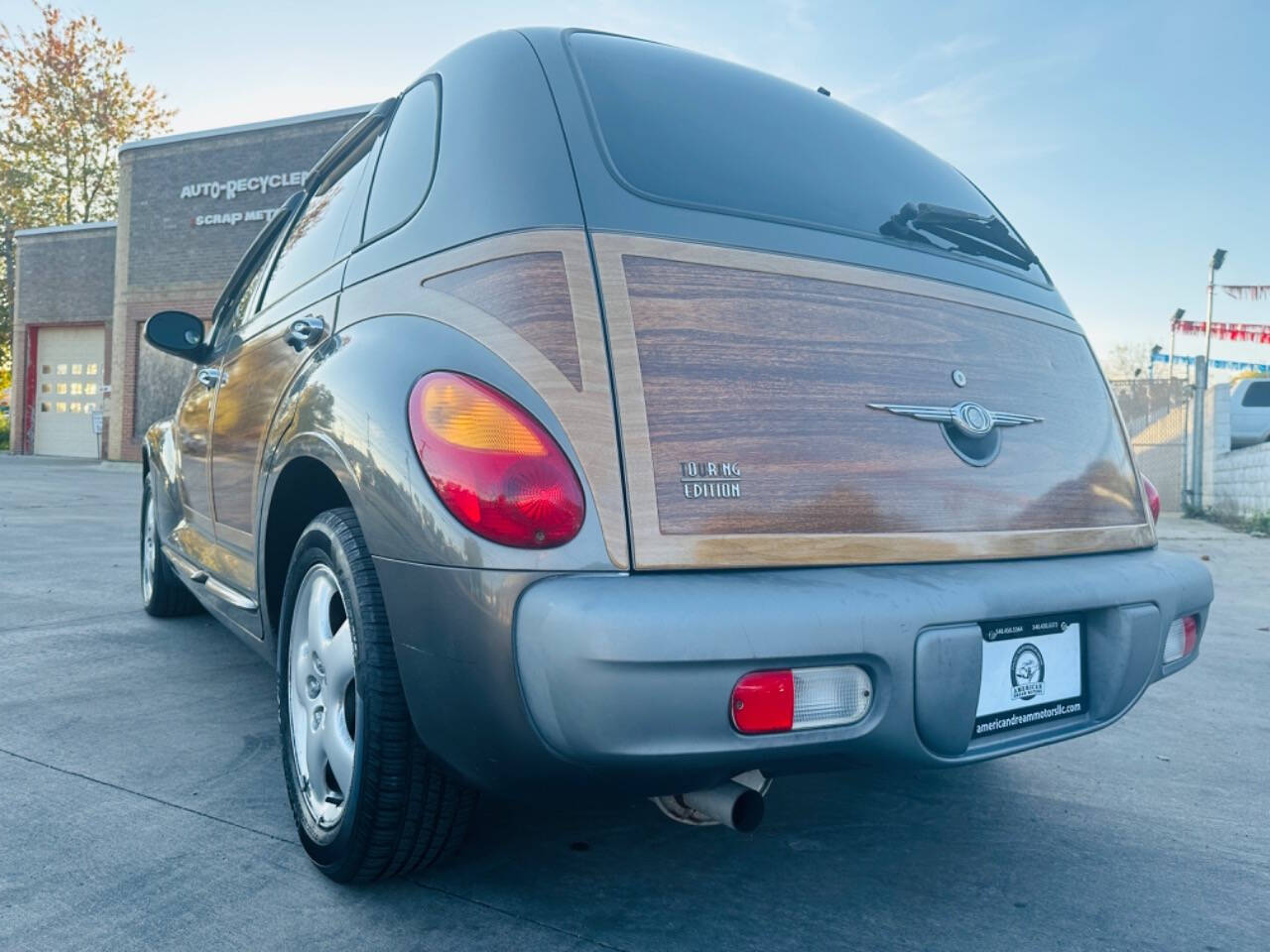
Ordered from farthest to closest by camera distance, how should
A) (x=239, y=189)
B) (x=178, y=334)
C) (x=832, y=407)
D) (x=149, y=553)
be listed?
1. (x=239, y=189)
2. (x=149, y=553)
3. (x=178, y=334)
4. (x=832, y=407)

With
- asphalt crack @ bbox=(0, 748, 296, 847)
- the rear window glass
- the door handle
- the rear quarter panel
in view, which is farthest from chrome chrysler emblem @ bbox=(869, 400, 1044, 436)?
asphalt crack @ bbox=(0, 748, 296, 847)

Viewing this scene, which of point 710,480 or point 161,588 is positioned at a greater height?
point 710,480

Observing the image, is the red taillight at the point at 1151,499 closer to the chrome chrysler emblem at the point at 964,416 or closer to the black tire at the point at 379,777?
the chrome chrysler emblem at the point at 964,416

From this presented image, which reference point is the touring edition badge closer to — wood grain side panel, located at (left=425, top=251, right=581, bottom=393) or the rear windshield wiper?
wood grain side panel, located at (left=425, top=251, right=581, bottom=393)

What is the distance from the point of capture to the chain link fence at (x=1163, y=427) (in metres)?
14.1

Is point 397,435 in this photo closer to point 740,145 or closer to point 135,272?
point 740,145

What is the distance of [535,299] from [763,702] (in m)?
0.75

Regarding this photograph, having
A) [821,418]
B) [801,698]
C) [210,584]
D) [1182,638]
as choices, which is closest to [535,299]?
[821,418]

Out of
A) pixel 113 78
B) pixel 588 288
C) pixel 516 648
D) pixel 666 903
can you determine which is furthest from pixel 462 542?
pixel 113 78

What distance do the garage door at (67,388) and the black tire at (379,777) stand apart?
78.9 ft

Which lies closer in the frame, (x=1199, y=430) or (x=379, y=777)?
(x=379, y=777)

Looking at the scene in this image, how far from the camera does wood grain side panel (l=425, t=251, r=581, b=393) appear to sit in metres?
1.70

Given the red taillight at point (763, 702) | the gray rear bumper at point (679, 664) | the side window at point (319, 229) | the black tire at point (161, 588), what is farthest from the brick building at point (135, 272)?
the red taillight at point (763, 702)

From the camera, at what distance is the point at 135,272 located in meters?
21.4
